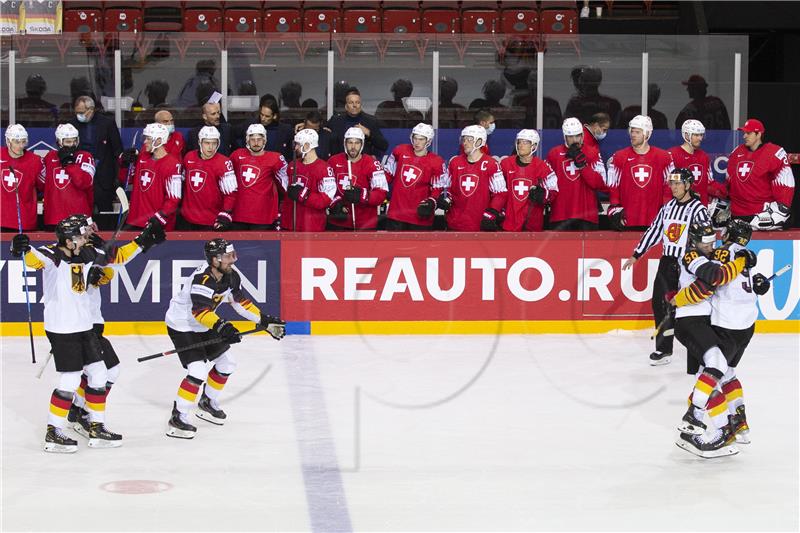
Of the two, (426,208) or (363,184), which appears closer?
(426,208)

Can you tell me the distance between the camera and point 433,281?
11.0 metres

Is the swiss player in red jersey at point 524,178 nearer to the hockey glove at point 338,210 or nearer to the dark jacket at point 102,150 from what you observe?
the hockey glove at point 338,210

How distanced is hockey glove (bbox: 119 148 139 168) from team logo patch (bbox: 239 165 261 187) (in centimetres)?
93

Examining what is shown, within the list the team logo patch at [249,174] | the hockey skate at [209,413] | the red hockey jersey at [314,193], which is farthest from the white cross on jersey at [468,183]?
the hockey skate at [209,413]

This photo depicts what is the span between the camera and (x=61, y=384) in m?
7.16

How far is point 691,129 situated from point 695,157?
0.24 metres

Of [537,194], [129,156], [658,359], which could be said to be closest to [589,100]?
[537,194]

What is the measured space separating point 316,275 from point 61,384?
3.96 m

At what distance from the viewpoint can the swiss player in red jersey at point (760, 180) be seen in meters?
11.2

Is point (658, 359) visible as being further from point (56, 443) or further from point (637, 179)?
point (56, 443)

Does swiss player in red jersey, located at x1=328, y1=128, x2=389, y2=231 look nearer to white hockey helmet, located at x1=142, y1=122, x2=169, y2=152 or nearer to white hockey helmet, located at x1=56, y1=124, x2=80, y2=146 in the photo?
white hockey helmet, located at x1=142, y1=122, x2=169, y2=152

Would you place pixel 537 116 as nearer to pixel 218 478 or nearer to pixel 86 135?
pixel 86 135

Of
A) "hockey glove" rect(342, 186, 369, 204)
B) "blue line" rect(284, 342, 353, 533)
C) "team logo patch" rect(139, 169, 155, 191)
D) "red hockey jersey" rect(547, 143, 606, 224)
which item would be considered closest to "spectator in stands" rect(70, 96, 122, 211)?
"team logo patch" rect(139, 169, 155, 191)

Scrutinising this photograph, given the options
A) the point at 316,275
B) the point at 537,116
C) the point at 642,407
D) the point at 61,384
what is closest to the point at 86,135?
the point at 316,275
